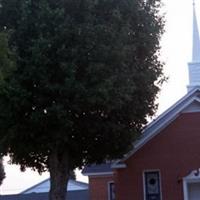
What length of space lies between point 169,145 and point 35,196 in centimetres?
2470

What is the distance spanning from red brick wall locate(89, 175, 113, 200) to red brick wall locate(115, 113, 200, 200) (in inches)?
238

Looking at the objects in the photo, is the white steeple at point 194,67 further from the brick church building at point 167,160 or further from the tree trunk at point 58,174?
the tree trunk at point 58,174

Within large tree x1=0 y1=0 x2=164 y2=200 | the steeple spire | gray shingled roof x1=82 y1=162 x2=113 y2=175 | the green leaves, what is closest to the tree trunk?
large tree x1=0 y1=0 x2=164 y2=200

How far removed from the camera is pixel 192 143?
92.0 ft

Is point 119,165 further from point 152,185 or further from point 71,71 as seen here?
point 71,71

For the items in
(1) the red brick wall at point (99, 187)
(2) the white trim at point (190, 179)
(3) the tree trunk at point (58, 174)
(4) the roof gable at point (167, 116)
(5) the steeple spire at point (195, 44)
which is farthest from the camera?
(1) the red brick wall at point (99, 187)

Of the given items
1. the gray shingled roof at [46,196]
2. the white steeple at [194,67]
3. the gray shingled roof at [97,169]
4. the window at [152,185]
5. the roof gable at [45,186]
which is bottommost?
the window at [152,185]

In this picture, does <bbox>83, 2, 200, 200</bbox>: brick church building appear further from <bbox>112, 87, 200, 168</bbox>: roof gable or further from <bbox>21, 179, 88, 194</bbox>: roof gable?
<bbox>21, 179, 88, 194</bbox>: roof gable

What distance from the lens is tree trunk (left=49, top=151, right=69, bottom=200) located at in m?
25.8

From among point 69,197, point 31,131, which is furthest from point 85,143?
point 69,197

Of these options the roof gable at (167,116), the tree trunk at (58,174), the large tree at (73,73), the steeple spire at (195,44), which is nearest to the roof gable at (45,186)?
the steeple spire at (195,44)

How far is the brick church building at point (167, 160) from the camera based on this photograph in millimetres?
27891

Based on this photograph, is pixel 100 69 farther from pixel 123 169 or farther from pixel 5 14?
pixel 123 169

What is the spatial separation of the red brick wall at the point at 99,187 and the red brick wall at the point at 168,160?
6.03 meters
